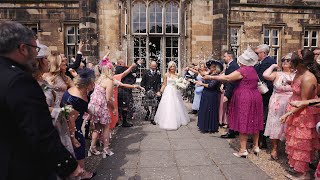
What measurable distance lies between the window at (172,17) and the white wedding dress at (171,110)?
6.47 m

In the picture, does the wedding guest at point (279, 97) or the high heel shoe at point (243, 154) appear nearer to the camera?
the wedding guest at point (279, 97)

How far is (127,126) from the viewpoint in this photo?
27.1ft

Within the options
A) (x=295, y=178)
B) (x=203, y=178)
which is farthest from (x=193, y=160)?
(x=295, y=178)

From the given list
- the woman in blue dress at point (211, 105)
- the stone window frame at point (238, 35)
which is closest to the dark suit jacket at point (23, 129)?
the woman in blue dress at point (211, 105)

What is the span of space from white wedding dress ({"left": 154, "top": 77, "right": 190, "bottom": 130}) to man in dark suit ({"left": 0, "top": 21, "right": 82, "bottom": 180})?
20.1 ft

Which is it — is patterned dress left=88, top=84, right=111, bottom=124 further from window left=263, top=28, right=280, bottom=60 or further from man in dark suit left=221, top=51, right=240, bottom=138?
window left=263, top=28, right=280, bottom=60

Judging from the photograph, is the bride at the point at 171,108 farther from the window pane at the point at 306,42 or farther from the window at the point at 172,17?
the window pane at the point at 306,42

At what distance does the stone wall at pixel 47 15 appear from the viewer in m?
14.0

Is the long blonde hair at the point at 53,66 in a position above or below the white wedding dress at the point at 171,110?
above

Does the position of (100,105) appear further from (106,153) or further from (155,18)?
(155,18)

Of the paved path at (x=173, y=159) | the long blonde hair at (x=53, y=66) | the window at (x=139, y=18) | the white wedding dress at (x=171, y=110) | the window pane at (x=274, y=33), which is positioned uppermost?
the window at (x=139, y=18)

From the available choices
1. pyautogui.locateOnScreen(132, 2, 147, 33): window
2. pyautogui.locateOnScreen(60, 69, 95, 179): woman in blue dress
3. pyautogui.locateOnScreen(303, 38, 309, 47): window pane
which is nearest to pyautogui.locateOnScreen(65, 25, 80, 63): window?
pyautogui.locateOnScreen(132, 2, 147, 33): window

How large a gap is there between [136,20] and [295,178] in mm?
11423

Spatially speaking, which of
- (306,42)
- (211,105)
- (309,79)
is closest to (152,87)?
(211,105)
